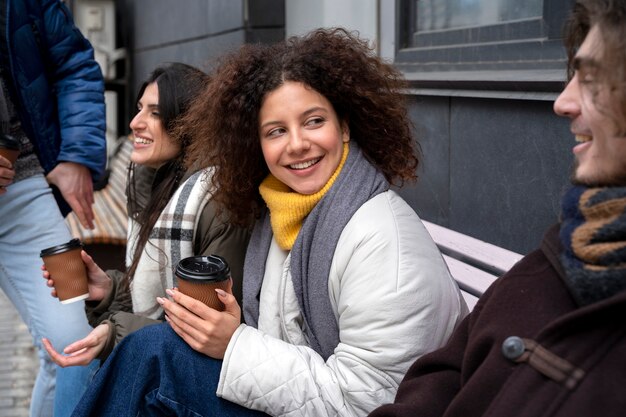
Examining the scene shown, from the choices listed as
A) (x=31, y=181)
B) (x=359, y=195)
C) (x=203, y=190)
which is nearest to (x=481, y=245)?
(x=359, y=195)

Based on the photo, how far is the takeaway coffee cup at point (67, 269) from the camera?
267cm

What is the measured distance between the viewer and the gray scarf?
2238 mm

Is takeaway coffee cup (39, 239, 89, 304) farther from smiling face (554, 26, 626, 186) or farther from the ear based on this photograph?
smiling face (554, 26, 626, 186)

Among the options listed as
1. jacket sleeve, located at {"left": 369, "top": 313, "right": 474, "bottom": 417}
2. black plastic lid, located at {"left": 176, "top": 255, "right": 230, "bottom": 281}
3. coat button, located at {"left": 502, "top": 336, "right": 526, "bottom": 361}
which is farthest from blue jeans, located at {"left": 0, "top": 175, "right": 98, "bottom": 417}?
coat button, located at {"left": 502, "top": 336, "right": 526, "bottom": 361}

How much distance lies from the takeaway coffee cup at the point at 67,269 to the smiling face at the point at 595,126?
1647 mm

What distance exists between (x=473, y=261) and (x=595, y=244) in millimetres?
1398

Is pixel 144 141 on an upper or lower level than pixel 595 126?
lower

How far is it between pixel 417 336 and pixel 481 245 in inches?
34.9

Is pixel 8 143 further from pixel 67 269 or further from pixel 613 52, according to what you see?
pixel 613 52

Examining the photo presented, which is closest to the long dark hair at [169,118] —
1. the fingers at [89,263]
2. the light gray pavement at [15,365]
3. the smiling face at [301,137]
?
the fingers at [89,263]

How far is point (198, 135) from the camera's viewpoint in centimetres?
277

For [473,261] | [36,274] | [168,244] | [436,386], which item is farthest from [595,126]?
[36,274]

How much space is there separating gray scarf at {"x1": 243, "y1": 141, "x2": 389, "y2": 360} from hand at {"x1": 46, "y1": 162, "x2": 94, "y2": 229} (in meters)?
1.42

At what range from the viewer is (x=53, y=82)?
3467mm
